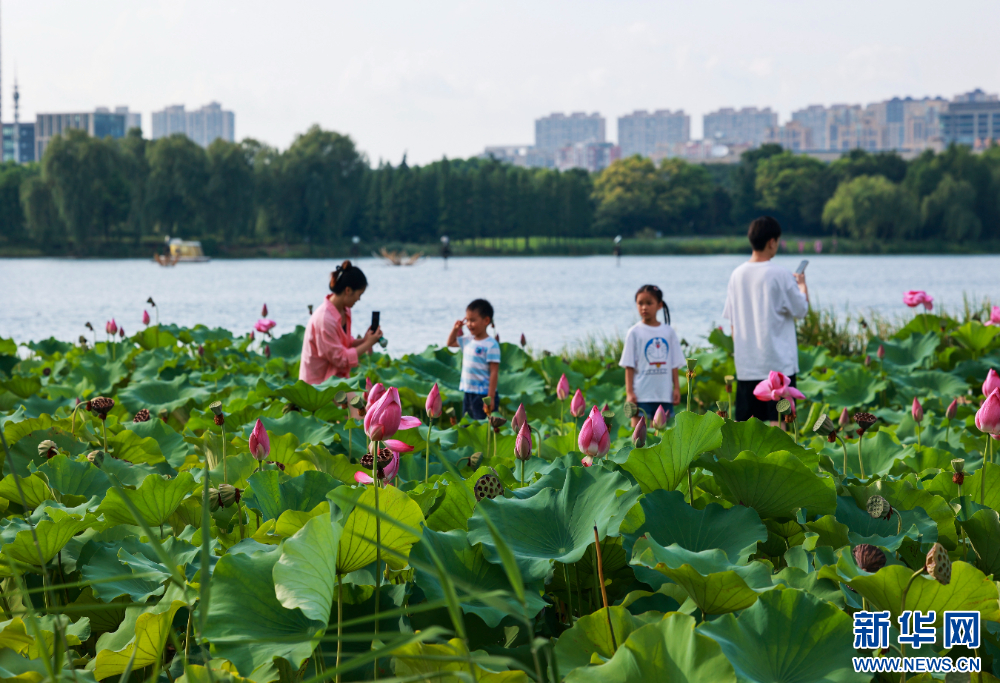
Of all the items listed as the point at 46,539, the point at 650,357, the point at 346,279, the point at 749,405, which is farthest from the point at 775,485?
the point at 346,279

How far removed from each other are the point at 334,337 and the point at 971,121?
19529 centimetres

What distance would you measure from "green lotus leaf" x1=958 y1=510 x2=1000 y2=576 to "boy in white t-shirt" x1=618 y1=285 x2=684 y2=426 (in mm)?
2791

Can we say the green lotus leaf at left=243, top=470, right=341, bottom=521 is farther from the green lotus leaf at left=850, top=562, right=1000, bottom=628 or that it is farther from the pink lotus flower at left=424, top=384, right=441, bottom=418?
the green lotus leaf at left=850, top=562, right=1000, bottom=628

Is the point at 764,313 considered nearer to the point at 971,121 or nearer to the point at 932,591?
the point at 932,591

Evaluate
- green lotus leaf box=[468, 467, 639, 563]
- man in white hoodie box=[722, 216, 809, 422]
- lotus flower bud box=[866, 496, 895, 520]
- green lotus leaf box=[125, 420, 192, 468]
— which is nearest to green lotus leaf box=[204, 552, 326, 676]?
green lotus leaf box=[468, 467, 639, 563]

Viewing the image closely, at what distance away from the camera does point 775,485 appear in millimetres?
1613

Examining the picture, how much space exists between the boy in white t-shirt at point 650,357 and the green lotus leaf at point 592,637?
10.2 feet

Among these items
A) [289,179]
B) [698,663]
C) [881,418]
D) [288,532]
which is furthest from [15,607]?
[289,179]

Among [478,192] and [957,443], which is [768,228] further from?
[478,192]

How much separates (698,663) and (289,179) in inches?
2038

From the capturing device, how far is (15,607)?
1.50m

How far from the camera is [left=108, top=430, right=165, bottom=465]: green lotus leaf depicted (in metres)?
2.55

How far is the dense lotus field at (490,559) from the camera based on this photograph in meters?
1.14

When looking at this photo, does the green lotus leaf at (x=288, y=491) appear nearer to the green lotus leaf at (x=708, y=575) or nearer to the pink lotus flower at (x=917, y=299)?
the green lotus leaf at (x=708, y=575)
